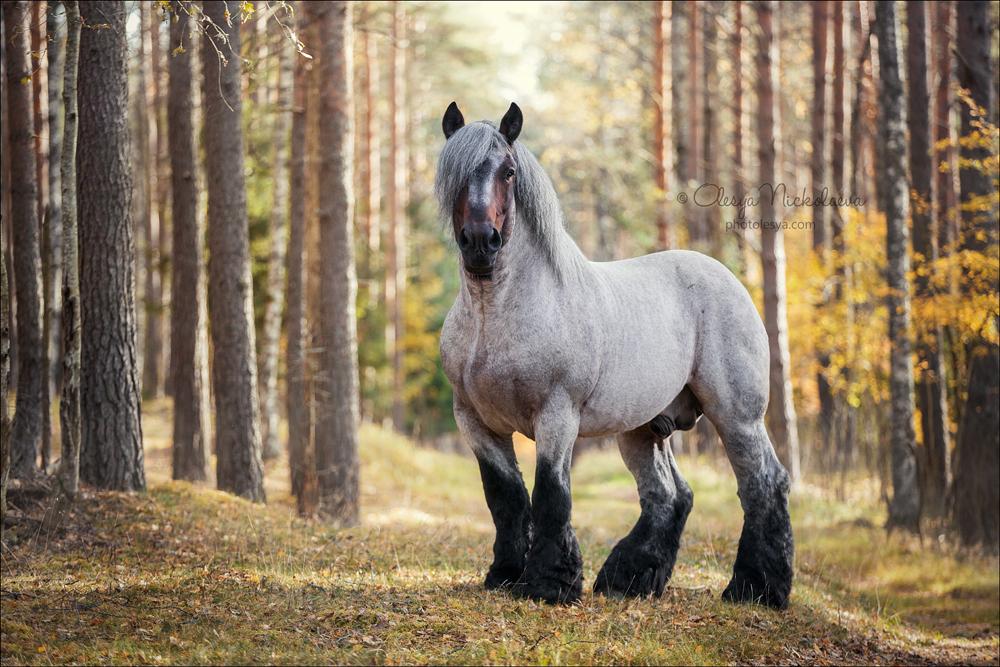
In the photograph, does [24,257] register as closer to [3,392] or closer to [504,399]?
[3,392]

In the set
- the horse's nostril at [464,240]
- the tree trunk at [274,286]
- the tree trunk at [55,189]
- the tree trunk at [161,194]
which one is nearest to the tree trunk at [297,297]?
the tree trunk at [274,286]

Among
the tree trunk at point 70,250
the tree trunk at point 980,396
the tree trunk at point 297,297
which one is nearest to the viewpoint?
the tree trunk at point 70,250

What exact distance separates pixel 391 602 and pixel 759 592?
2.58 m

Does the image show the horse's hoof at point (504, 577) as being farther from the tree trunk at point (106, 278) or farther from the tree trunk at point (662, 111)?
the tree trunk at point (662, 111)

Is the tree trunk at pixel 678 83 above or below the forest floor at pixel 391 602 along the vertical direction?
above

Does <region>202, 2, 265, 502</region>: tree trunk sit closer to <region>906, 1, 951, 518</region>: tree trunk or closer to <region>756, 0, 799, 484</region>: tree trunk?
<region>756, 0, 799, 484</region>: tree trunk

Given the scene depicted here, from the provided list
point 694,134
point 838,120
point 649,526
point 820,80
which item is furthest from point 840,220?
point 649,526

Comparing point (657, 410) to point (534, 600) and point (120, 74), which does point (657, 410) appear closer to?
point (534, 600)

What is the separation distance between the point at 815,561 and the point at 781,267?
21.1 feet

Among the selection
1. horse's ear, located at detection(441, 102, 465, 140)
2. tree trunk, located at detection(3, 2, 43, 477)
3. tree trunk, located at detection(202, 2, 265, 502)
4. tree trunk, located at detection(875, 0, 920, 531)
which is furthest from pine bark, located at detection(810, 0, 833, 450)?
tree trunk, located at detection(3, 2, 43, 477)

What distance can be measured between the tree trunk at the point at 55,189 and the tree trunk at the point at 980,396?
9.12 m

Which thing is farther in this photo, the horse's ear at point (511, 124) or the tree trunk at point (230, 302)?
the tree trunk at point (230, 302)

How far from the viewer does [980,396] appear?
928cm

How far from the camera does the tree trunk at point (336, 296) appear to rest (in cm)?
976
